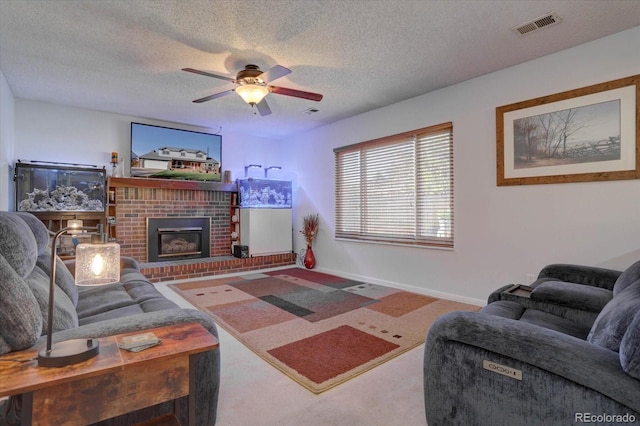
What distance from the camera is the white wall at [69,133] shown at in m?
4.41

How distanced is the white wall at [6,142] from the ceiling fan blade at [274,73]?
118 inches

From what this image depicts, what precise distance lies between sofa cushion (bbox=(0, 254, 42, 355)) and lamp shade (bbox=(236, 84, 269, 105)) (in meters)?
2.40

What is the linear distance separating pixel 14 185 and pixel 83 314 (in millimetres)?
3635

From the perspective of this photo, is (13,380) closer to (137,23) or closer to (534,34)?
(137,23)

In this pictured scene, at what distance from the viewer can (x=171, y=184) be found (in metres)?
5.34

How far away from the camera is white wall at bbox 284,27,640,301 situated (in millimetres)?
2787

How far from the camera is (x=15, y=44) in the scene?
290 cm

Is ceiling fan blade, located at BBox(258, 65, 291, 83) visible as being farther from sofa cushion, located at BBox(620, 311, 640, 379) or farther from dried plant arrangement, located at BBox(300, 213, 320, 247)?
dried plant arrangement, located at BBox(300, 213, 320, 247)

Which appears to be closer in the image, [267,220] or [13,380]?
[13,380]

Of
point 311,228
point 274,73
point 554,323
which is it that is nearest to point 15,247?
point 274,73

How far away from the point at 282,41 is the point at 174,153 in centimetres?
344

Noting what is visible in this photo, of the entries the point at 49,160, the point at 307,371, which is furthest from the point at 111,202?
the point at 307,371

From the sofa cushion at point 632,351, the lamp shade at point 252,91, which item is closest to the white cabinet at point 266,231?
the lamp shade at point 252,91

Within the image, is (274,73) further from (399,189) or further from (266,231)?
(266,231)
